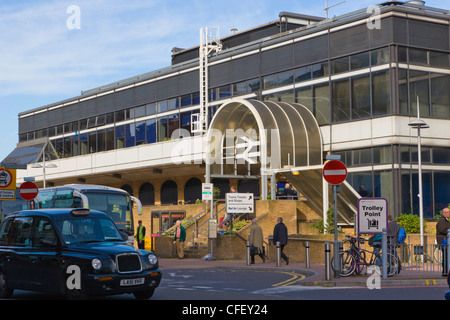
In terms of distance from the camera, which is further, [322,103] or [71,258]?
[322,103]

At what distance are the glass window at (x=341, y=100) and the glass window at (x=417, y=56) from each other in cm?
323

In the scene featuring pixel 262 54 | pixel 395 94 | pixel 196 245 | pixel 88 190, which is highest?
pixel 262 54

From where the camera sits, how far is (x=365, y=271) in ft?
66.6

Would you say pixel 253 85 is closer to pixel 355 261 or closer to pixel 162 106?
pixel 162 106

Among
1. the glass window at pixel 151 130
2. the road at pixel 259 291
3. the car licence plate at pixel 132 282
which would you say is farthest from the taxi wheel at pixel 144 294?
the glass window at pixel 151 130

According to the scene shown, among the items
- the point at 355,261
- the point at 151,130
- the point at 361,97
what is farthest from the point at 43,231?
the point at 151,130

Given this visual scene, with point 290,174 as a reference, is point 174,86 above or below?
above

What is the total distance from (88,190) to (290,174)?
9.45 metres

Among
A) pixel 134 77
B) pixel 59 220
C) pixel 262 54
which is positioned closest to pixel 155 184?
pixel 134 77

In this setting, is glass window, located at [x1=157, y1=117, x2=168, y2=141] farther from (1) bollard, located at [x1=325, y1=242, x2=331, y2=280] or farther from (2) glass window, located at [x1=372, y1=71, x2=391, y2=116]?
(1) bollard, located at [x1=325, y1=242, x2=331, y2=280]

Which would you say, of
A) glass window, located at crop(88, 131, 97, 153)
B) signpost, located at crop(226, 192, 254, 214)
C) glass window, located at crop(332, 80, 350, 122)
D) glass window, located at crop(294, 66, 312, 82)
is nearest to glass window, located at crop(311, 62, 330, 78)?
glass window, located at crop(294, 66, 312, 82)

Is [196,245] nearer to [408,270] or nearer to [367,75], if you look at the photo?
[367,75]

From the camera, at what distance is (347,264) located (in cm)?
1995

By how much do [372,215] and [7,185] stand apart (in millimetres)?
10651
